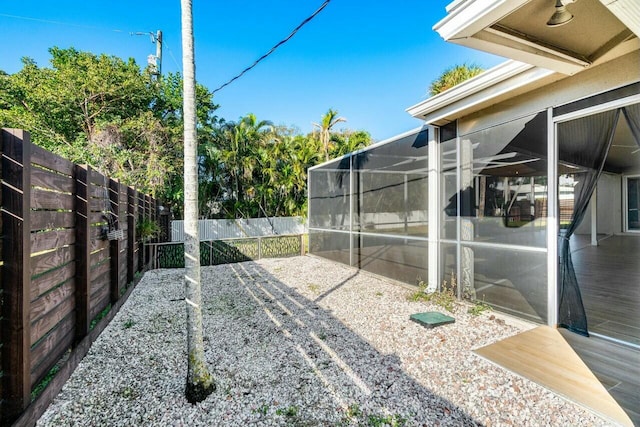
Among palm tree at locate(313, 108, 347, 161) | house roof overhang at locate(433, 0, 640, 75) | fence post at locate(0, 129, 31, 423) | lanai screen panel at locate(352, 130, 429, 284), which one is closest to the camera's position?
fence post at locate(0, 129, 31, 423)

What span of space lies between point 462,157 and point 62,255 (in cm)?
461

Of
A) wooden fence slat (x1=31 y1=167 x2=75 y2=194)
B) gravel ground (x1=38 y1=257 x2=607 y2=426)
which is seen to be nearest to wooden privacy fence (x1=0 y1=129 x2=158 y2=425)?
wooden fence slat (x1=31 y1=167 x2=75 y2=194)

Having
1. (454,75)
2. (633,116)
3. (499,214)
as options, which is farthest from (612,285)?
(454,75)

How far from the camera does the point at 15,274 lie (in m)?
1.61

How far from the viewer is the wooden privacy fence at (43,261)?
160 centimetres

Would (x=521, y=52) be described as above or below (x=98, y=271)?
above

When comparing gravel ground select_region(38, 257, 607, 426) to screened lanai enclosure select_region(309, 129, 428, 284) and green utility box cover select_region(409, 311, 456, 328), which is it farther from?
screened lanai enclosure select_region(309, 129, 428, 284)

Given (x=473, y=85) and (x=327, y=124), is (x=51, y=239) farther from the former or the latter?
Result: (x=327, y=124)

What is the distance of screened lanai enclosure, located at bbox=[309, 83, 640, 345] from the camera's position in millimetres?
3178

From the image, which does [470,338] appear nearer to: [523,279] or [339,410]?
[523,279]

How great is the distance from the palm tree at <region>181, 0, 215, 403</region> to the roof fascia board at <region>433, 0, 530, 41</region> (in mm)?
1826

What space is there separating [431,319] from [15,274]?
→ 12.2 ft

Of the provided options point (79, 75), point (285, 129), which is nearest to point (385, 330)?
point (285, 129)

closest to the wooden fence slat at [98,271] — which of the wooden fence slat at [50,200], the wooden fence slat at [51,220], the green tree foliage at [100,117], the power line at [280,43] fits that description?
the wooden fence slat at [51,220]
